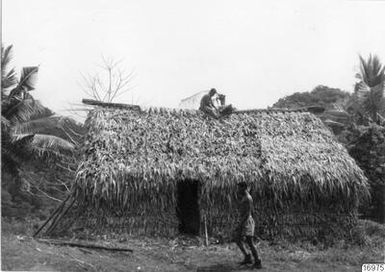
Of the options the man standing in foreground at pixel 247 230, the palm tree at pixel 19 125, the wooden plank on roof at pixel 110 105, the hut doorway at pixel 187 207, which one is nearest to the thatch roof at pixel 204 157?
the wooden plank on roof at pixel 110 105

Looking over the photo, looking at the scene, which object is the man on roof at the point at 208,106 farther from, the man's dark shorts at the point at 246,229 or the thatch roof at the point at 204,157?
the man's dark shorts at the point at 246,229

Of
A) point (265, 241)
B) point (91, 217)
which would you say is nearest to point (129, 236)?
point (91, 217)

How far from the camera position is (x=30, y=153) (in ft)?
53.7

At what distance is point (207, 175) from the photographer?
10.9 metres

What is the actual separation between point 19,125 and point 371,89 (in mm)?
12476

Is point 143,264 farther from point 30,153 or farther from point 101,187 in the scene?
point 30,153

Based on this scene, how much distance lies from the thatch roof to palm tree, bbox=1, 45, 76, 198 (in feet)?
15.6

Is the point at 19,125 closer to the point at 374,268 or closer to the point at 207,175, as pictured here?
the point at 207,175

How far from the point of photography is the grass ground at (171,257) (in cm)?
785

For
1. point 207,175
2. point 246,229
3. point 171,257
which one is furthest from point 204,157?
point 246,229

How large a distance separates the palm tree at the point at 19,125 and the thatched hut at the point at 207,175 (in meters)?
4.57

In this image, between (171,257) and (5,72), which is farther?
(5,72)

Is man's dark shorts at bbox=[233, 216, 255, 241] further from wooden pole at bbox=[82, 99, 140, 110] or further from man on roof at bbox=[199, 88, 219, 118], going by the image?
wooden pole at bbox=[82, 99, 140, 110]

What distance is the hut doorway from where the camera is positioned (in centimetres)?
1251
